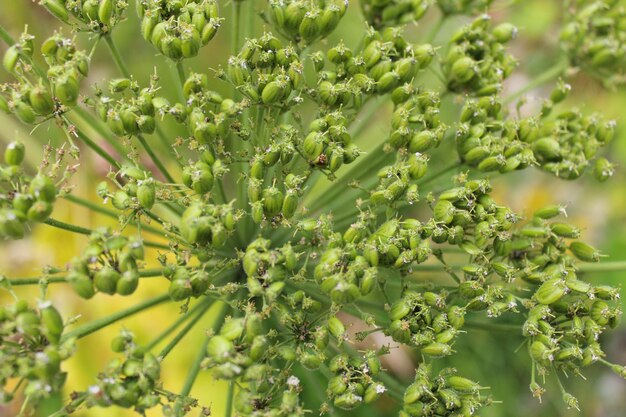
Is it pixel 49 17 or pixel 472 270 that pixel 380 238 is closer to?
pixel 472 270

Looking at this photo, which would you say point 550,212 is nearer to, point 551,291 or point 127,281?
point 551,291

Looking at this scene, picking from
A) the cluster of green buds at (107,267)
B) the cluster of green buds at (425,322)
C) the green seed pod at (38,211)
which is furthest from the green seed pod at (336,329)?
the green seed pod at (38,211)

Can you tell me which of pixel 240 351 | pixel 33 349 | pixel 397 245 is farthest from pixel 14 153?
pixel 397 245

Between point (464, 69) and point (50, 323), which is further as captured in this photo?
point (464, 69)

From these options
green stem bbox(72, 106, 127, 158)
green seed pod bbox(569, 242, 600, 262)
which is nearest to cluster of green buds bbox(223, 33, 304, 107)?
green stem bbox(72, 106, 127, 158)

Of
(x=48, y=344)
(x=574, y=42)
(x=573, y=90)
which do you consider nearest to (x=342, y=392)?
(x=48, y=344)

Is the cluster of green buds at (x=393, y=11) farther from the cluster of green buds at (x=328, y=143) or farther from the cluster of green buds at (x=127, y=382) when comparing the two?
the cluster of green buds at (x=127, y=382)
